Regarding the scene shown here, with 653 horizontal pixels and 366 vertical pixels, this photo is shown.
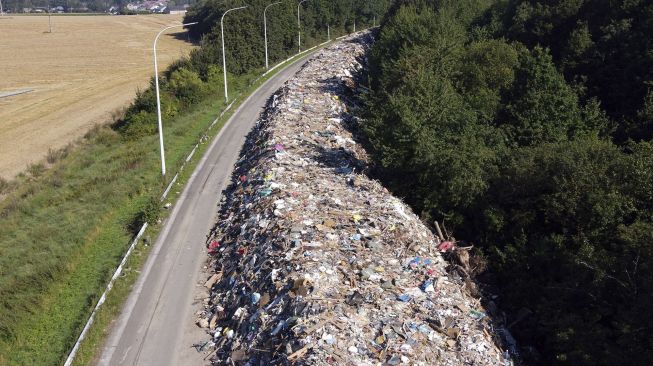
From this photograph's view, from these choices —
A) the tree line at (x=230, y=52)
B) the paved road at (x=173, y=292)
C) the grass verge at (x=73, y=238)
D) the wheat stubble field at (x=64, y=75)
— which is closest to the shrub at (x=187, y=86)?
the tree line at (x=230, y=52)

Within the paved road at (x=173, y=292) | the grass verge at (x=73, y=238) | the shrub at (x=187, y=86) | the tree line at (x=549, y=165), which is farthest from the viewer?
the shrub at (x=187, y=86)

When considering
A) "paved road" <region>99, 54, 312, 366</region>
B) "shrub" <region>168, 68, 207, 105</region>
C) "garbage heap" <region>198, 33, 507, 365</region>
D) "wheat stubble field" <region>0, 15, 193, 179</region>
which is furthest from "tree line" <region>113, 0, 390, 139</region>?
"garbage heap" <region>198, 33, 507, 365</region>

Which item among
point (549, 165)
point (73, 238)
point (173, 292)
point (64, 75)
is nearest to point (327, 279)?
point (173, 292)

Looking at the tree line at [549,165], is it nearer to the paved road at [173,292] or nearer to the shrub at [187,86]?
the paved road at [173,292]

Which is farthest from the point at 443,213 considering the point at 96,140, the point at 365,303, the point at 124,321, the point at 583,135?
the point at 96,140

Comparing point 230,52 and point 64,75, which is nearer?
point 230,52

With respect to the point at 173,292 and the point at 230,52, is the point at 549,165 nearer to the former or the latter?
the point at 173,292
